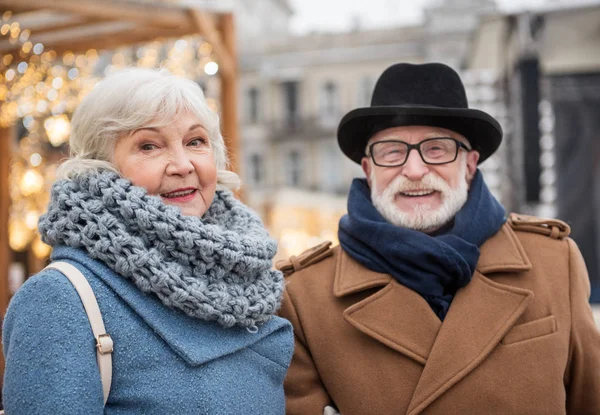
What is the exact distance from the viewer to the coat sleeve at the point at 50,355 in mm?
1513

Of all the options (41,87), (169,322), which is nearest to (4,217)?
(41,87)

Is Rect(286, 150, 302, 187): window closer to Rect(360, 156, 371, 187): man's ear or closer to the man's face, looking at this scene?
Rect(360, 156, 371, 187): man's ear

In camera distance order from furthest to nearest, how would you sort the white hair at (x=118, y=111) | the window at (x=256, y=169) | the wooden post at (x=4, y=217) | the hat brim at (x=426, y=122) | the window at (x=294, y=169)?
1. the window at (x=294, y=169)
2. the window at (x=256, y=169)
3. the wooden post at (x=4, y=217)
4. the hat brim at (x=426, y=122)
5. the white hair at (x=118, y=111)

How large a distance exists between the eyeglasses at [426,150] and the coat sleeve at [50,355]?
141cm

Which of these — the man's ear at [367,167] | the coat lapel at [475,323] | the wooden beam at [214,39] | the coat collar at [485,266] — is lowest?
the coat lapel at [475,323]

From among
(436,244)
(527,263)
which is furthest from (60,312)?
(527,263)

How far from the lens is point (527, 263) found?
2459 mm

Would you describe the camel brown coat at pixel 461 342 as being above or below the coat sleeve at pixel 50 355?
below

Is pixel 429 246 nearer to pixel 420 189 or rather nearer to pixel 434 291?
pixel 434 291

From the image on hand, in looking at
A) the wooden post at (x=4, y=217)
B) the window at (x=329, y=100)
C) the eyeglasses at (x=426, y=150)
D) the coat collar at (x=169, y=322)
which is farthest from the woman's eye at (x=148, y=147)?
the window at (x=329, y=100)

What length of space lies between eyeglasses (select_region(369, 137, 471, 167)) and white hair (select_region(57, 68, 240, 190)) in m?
0.95

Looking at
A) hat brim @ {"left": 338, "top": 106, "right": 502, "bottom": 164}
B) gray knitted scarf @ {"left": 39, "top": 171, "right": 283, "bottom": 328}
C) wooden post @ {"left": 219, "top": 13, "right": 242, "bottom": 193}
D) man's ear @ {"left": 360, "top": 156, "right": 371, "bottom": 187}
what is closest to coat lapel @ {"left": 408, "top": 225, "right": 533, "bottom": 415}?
hat brim @ {"left": 338, "top": 106, "right": 502, "bottom": 164}

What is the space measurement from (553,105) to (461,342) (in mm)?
8062

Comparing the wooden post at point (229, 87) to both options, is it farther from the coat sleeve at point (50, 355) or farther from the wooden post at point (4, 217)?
the coat sleeve at point (50, 355)
